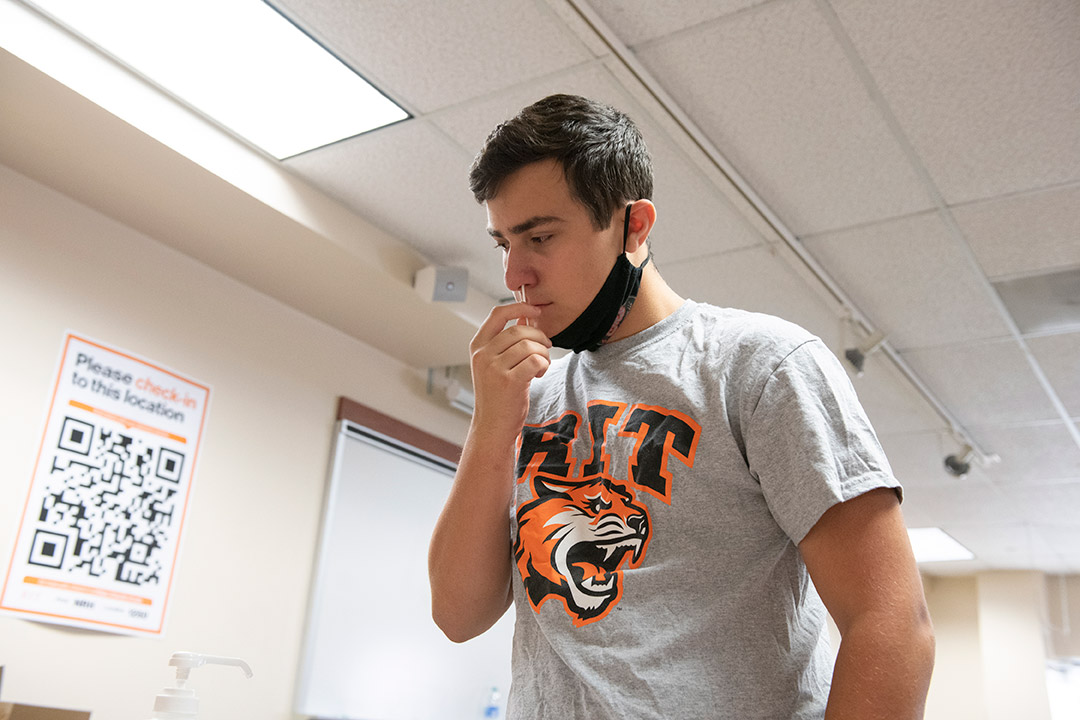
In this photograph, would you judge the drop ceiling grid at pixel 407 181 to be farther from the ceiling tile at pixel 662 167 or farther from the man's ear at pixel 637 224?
the man's ear at pixel 637 224

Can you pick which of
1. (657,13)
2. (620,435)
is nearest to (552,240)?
(620,435)

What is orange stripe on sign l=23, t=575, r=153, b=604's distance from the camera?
247 cm

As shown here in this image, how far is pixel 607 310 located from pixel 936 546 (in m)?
6.60

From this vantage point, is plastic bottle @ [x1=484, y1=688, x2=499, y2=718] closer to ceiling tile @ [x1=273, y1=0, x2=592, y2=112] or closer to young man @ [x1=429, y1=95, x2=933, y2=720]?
ceiling tile @ [x1=273, y1=0, x2=592, y2=112]

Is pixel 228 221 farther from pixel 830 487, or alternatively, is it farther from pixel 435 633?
pixel 830 487

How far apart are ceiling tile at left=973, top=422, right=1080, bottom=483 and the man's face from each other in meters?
4.13

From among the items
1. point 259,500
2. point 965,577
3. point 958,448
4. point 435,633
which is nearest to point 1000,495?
point 958,448

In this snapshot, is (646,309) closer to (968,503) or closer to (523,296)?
(523,296)

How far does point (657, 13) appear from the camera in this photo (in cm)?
210

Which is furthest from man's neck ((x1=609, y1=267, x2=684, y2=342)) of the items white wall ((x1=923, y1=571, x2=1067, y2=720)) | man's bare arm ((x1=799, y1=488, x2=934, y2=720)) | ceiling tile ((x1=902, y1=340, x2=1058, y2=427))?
white wall ((x1=923, y1=571, x2=1067, y2=720))

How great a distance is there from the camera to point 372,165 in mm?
2779

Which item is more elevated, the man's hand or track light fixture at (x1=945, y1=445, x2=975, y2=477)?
track light fixture at (x1=945, y1=445, x2=975, y2=477)

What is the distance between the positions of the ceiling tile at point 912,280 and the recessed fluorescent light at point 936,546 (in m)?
3.18

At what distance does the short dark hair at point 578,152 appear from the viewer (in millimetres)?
1023
